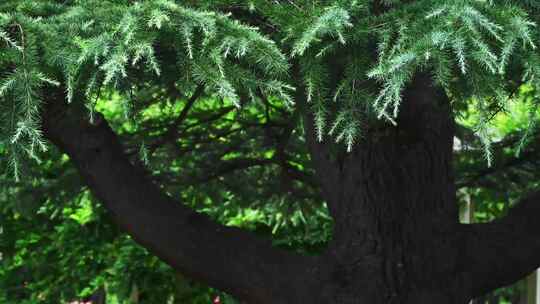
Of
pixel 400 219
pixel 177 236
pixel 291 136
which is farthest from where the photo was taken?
pixel 291 136

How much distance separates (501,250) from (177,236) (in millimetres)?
1839

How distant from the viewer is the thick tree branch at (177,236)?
4785 millimetres

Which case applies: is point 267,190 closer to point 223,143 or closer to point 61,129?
point 223,143

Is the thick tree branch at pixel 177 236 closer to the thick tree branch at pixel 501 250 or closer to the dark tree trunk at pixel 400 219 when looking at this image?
the dark tree trunk at pixel 400 219

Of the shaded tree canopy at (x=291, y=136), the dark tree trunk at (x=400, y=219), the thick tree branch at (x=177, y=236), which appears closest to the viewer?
the shaded tree canopy at (x=291, y=136)

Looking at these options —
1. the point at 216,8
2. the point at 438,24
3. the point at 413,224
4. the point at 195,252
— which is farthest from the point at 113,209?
the point at 438,24

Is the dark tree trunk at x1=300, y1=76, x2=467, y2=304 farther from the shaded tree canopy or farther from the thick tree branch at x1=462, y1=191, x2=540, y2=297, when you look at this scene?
the thick tree branch at x1=462, y1=191, x2=540, y2=297

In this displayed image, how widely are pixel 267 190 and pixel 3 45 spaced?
410cm

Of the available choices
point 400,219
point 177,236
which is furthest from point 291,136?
point 400,219

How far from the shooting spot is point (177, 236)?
4.86 m

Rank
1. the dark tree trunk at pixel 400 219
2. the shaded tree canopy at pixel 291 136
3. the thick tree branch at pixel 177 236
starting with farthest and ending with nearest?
the thick tree branch at pixel 177 236
the dark tree trunk at pixel 400 219
the shaded tree canopy at pixel 291 136

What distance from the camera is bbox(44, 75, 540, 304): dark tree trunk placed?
4.63 metres

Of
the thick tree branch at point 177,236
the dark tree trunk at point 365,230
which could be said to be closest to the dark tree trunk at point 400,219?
the dark tree trunk at point 365,230

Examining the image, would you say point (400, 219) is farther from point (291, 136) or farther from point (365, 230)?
point (291, 136)
